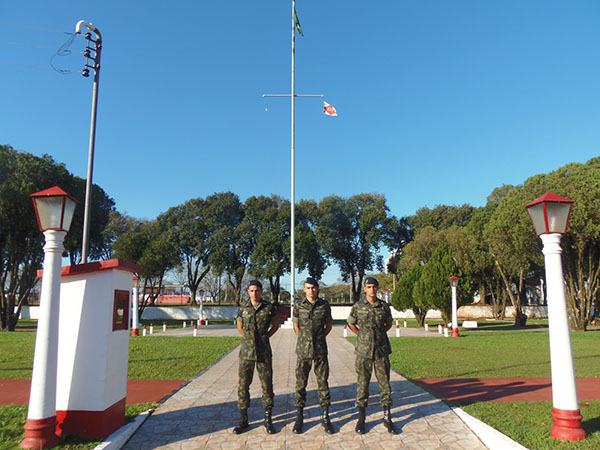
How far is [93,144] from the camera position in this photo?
13508mm

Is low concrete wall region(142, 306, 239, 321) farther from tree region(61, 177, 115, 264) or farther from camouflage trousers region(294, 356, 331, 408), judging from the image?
camouflage trousers region(294, 356, 331, 408)

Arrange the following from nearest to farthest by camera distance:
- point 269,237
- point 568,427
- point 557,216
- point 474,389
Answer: point 568,427
point 557,216
point 474,389
point 269,237

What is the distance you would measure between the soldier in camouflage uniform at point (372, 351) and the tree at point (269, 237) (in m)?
36.0

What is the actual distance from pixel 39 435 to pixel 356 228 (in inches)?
1781

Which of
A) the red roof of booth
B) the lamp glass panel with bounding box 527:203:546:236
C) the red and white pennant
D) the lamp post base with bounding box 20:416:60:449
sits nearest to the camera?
the lamp post base with bounding box 20:416:60:449

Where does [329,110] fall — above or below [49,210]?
above

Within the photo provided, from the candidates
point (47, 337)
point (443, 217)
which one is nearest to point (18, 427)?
point (47, 337)

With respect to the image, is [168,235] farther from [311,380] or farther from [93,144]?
[311,380]

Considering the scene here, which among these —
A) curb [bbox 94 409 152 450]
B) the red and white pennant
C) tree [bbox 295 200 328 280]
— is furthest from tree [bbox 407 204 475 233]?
curb [bbox 94 409 152 450]

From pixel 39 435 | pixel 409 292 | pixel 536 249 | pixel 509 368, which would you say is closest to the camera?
pixel 39 435

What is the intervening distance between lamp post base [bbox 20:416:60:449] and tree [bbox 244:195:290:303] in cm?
3685

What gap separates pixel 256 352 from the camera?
545 cm

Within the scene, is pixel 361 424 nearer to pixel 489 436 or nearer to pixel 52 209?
pixel 489 436

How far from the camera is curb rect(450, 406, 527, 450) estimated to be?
4.75 m
